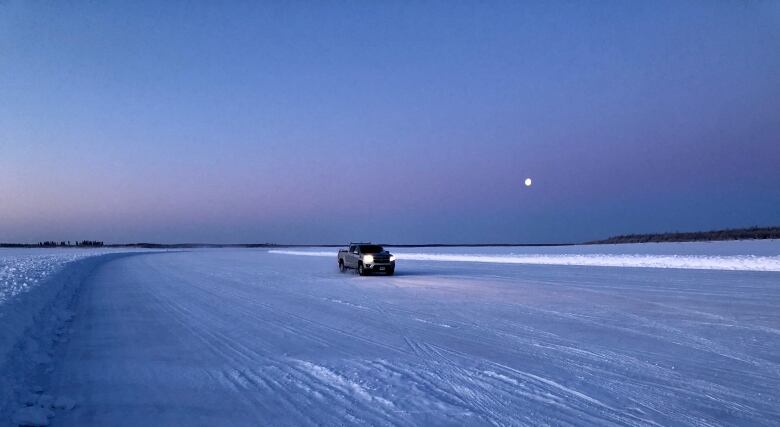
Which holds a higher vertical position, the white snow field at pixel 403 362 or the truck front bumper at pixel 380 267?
the truck front bumper at pixel 380 267

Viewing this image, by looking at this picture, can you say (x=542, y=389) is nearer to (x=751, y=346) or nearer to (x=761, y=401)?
(x=761, y=401)

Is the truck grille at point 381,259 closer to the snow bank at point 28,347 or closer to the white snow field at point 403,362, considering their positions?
the white snow field at point 403,362

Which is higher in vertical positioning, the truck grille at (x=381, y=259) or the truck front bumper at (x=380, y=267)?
the truck grille at (x=381, y=259)

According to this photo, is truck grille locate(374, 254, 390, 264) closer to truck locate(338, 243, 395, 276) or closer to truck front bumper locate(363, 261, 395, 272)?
truck locate(338, 243, 395, 276)

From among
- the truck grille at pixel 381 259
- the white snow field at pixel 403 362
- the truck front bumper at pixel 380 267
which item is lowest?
the white snow field at pixel 403 362

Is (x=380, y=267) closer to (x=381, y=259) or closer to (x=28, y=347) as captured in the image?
(x=381, y=259)

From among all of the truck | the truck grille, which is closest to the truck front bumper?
the truck

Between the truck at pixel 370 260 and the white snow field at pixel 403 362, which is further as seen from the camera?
the truck at pixel 370 260

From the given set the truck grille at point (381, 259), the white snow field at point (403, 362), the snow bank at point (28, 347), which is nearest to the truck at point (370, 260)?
the truck grille at point (381, 259)

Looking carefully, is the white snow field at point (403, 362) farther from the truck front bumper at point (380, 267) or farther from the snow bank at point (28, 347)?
the truck front bumper at point (380, 267)

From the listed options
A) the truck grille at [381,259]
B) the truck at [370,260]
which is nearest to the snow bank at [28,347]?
the truck at [370,260]

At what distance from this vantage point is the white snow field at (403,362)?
607cm

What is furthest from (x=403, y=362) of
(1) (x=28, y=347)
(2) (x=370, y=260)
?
(2) (x=370, y=260)

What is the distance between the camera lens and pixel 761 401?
6.32m
